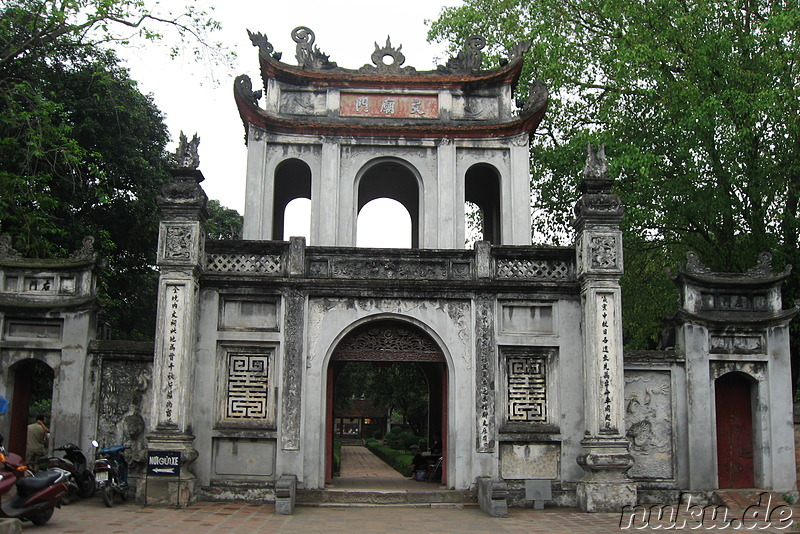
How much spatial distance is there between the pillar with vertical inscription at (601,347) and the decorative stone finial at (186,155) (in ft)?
21.0

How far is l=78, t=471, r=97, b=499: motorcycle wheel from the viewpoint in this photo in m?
11.7

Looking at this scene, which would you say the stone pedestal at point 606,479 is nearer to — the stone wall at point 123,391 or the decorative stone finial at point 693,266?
the decorative stone finial at point 693,266

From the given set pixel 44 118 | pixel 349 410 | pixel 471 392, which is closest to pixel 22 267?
pixel 44 118

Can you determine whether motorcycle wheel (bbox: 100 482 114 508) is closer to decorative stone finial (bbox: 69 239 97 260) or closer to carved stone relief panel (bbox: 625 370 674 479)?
decorative stone finial (bbox: 69 239 97 260)

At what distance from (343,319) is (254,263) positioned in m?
1.78

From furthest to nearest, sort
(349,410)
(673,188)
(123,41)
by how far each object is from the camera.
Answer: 1. (349,410)
2. (673,188)
3. (123,41)

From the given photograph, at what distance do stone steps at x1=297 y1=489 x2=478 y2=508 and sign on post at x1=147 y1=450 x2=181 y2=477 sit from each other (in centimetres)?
199

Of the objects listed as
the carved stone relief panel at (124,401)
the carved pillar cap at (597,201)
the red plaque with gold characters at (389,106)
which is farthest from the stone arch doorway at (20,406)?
the carved pillar cap at (597,201)

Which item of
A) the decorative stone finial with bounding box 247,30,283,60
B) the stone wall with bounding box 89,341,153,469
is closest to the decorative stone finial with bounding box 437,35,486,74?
the decorative stone finial with bounding box 247,30,283,60

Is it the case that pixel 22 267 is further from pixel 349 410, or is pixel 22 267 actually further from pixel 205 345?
pixel 349 410

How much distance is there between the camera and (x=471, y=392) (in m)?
12.7

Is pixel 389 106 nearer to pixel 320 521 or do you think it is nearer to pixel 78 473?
pixel 320 521

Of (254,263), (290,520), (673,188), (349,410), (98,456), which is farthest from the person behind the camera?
(349,410)

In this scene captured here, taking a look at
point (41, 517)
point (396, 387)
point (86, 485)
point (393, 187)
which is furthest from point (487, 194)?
point (396, 387)
